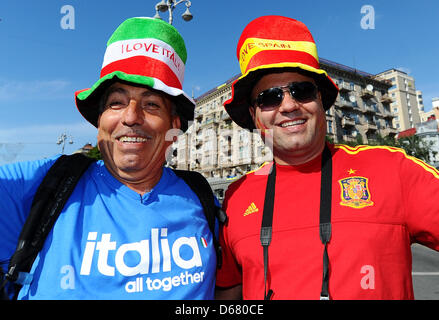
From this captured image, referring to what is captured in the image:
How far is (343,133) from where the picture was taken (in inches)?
1708

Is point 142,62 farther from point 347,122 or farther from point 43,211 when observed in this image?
point 347,122

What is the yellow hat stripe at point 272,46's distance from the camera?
2500 mm

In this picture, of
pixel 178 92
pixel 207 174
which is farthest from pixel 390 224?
pixel 207 174

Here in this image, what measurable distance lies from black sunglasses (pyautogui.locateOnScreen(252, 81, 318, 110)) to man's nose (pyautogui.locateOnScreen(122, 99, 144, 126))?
1.06m

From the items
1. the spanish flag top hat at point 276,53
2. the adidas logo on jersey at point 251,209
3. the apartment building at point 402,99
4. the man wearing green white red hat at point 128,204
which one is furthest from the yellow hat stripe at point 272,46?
the apartment building at point 402,99

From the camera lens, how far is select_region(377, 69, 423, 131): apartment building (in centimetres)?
8181

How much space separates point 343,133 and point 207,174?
2313 cm

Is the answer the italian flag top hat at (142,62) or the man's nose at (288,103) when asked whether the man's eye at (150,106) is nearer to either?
the italian flag top hat at (142,62)

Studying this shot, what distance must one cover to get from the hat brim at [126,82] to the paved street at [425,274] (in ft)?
22.3

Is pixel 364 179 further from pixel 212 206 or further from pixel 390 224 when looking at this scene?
pixel 212 206

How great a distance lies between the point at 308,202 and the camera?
214 centimetres

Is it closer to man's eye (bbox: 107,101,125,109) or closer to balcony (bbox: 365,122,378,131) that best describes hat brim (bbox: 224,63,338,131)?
man's eye (bbox: 107,101,125,109)

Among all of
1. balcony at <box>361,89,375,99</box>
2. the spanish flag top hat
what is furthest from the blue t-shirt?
balcony at <box>361,89,375,99</box>

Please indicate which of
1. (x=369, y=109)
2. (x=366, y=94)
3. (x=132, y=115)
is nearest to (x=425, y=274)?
(x=132, y=115)
